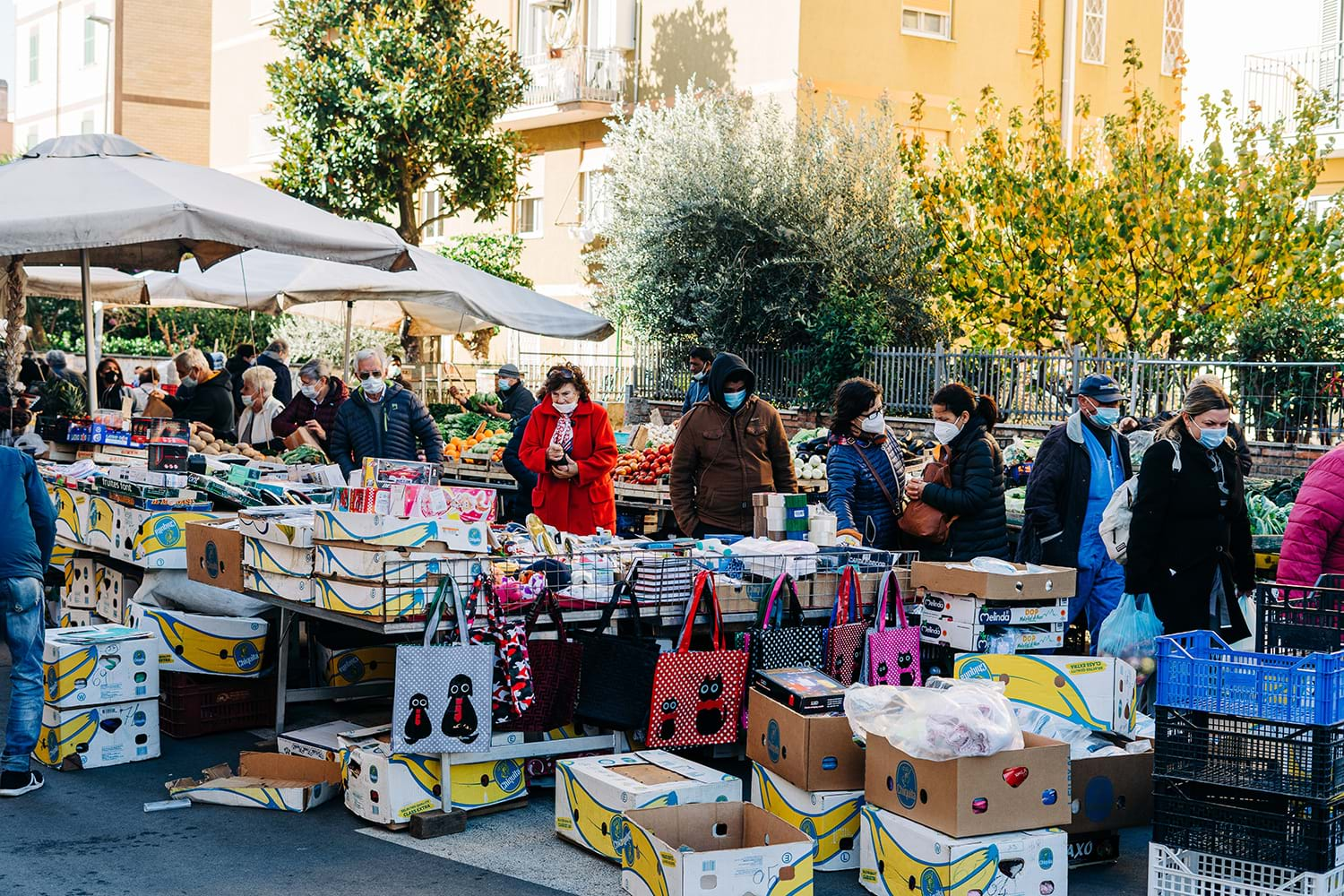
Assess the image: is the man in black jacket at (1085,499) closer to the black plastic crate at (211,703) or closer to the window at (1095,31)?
the black plastic crate at (211,703)

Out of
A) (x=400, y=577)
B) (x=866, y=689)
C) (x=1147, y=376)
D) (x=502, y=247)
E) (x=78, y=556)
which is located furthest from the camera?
(x=502, y=247)

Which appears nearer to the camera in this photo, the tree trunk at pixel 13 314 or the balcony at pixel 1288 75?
the tree trunk at pixel 13 314

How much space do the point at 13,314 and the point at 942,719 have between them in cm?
752

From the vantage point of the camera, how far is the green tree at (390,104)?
23.2 metres

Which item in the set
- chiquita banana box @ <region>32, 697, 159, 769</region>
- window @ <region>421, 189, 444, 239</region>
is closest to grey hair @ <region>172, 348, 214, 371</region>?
chiquita banana box @ <region>32, 697, 159, 769</region>

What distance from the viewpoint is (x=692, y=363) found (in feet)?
38.5

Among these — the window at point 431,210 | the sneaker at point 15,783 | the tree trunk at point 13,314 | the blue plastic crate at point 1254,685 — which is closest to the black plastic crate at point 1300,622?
the blue plastic crate at point 1254,685

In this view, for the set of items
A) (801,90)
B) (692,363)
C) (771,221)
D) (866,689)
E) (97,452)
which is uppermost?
(801,90)

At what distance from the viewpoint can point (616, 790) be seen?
5496 mm

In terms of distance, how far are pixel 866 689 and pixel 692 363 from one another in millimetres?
6423

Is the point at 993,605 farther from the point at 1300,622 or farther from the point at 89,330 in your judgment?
the point at 89,330

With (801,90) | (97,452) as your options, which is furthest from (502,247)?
(97,452)

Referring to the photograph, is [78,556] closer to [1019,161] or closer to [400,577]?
[400,577]

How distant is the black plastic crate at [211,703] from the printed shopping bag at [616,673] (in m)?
2.16
